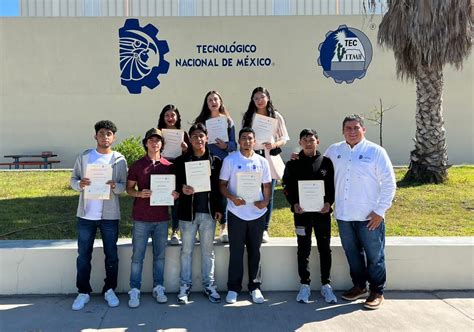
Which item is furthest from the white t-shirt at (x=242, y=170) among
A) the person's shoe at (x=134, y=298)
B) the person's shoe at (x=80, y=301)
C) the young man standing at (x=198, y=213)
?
the person's shoe at (x=80, y=301)

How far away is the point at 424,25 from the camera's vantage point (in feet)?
31.2

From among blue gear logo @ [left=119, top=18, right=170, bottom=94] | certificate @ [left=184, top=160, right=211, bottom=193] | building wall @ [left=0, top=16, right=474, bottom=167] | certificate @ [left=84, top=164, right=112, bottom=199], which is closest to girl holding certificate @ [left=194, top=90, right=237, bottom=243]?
certificate @ [left=184, top=160, right=211, bottom=193]

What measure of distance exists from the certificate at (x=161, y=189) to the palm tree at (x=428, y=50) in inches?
279

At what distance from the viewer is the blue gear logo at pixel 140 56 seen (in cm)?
1523

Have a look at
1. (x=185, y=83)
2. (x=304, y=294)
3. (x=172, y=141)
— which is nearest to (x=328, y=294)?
(x=304, y=294)

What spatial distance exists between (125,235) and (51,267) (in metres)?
1.26

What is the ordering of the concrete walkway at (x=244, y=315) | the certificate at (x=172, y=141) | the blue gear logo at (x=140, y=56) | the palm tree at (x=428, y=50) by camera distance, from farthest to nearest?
the blue gear logo at (x=140, y=56)
the palm tree at (x=428, y=50)
the certificate at (x=172, y=141)
the concrete walkway at (x=244, y=315)

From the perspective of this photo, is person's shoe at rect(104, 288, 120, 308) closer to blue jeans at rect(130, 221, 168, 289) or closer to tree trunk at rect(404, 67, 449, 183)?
blue jeans at rect(130, 221, 168, 289)

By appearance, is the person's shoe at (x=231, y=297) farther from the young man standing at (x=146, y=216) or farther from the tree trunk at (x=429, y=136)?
the tree trunk at (x=429, y=136)

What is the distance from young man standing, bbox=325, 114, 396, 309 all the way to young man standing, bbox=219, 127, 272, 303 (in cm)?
75

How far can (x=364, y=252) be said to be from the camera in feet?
15.2

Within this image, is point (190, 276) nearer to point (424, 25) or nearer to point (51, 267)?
point (51, 267)

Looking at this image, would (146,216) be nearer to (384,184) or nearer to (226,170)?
(226,170)

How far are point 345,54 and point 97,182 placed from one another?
1254 centimetres
